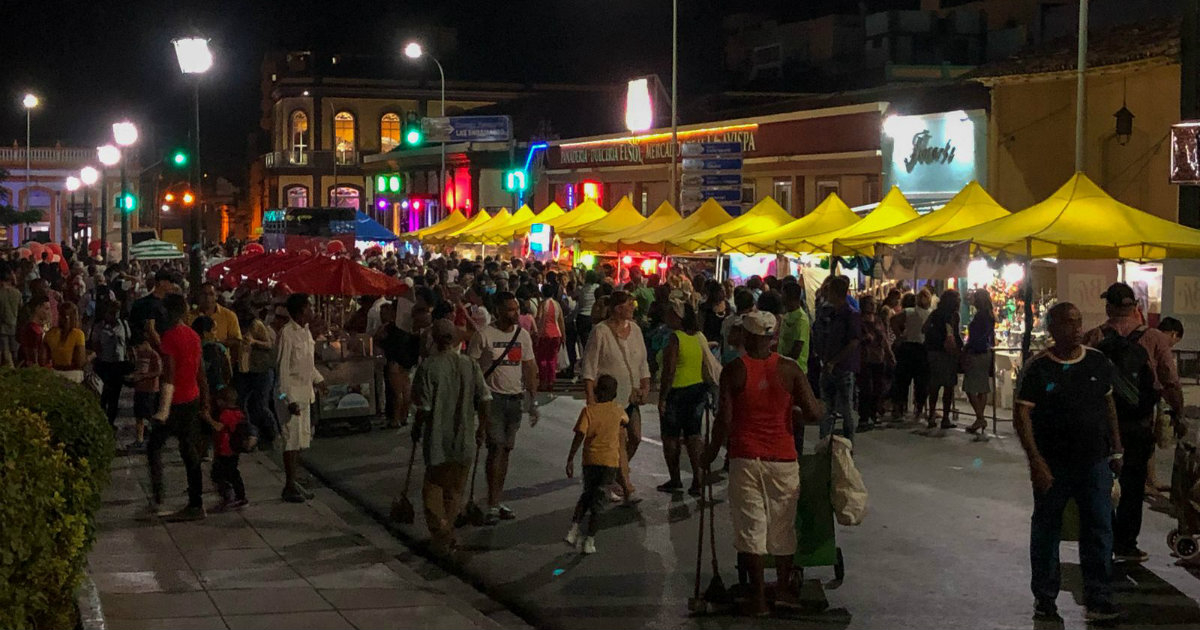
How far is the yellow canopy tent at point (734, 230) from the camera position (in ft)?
80.7

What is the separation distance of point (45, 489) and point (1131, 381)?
656 cm

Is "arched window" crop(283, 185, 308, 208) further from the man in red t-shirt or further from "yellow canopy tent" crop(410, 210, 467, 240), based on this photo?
the man in red t-shirt

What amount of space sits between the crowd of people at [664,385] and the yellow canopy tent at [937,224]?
0.90m

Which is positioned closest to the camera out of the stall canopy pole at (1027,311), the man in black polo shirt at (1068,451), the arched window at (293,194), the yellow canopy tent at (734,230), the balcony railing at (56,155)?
the man in black polo shirt at (1068,451)

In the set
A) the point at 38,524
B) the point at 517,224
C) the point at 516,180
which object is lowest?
the point at 38,524

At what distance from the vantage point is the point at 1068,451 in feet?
25.8

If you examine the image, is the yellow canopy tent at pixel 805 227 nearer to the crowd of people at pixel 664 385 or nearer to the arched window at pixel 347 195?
the crowd of people at pixel 664 385

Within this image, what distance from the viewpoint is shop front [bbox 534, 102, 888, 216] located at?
104 feet

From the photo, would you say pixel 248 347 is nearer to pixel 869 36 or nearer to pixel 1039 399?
pixel 1039 399

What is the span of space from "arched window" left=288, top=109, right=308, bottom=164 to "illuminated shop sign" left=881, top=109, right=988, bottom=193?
188ft

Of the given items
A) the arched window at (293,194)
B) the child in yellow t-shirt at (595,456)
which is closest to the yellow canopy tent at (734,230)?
the child in yellow t-shirt at (595,456)

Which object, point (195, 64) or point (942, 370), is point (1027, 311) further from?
point (195, 64)

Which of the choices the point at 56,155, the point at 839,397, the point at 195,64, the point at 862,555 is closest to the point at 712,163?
the point at 195,64

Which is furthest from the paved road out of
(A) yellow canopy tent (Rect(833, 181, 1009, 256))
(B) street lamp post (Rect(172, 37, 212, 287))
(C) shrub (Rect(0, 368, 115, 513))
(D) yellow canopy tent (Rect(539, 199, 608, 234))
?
(D) yellow canopy tent (Rect(539, 199, 608, 234))
